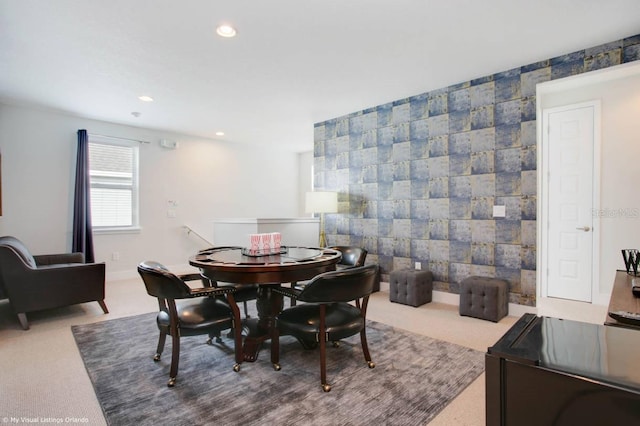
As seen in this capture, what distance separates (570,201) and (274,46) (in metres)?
3.88

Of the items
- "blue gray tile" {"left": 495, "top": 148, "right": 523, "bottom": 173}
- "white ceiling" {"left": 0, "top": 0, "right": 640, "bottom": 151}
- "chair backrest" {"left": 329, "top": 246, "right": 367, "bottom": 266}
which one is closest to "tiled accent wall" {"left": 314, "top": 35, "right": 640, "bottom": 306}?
"blue gray tile" {"left": 495, "top": 148, "right": 523, "bottom": 173}

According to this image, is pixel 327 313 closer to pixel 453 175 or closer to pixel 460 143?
pixel 453 175

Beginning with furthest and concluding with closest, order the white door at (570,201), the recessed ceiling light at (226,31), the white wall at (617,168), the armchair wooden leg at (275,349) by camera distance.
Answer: the white door at (570,201) → the white wall at (617,168) → the recessed ceiling light at (226,31) → the armchair wooden leg at (275,349)

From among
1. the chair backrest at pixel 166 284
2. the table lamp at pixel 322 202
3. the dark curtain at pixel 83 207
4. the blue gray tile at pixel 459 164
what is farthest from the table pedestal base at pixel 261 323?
the dark curtain at pixel 83 207

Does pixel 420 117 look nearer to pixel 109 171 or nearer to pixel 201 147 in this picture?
pixel 201 147

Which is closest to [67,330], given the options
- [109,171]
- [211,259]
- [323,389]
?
[211,259]

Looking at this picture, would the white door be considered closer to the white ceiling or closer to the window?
the white ceiling

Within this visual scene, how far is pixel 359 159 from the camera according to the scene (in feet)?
16.3

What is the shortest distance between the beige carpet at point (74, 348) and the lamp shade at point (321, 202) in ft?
4.66

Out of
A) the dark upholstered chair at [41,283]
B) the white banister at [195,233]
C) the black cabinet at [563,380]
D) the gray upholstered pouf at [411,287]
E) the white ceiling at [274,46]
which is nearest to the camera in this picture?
the black cabinet at [563,380]

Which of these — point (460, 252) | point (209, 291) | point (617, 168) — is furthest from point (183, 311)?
point (617, 168)

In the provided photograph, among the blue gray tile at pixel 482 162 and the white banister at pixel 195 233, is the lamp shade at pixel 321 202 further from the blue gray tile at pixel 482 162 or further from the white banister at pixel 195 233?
the white banister at pixel 195 233

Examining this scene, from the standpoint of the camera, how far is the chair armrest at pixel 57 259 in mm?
4070

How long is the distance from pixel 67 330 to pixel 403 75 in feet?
13.8
